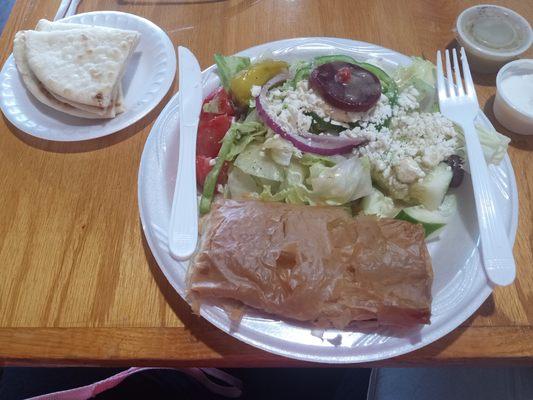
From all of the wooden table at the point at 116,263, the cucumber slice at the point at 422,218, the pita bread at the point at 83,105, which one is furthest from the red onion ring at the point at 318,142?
the pita bread at the point at 83,105

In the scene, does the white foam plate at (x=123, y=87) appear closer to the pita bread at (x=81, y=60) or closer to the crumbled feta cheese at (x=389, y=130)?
the pita bread at (x=81, y=60)

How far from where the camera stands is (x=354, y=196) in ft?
4.39

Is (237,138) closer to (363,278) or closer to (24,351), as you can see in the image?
(363,278)

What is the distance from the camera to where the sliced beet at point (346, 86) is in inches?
53.6

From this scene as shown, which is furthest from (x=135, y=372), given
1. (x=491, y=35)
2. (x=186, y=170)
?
(x=491, y=35)

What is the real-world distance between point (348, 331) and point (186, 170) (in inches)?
23.6

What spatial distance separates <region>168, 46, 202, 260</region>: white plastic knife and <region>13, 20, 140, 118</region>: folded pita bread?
0.32 meters

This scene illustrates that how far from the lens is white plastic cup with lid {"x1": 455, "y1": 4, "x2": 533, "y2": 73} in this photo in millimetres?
1748

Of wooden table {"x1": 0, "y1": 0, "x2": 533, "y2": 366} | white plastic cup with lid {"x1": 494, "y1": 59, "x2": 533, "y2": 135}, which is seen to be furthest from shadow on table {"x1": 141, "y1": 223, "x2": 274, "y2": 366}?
white plastic cup with lid {"x1": 494, "y1": 59, "x2": 533, "y2": 135}

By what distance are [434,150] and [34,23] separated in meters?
1.76

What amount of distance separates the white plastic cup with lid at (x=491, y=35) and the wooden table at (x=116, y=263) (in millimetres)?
77

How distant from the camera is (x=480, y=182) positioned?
126 cm

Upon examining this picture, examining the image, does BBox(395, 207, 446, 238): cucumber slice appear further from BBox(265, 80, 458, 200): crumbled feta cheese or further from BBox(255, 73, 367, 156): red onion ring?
BBox(255, 73, 367, 156): red onion ring

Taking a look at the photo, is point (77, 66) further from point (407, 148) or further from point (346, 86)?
point (407, 148)
